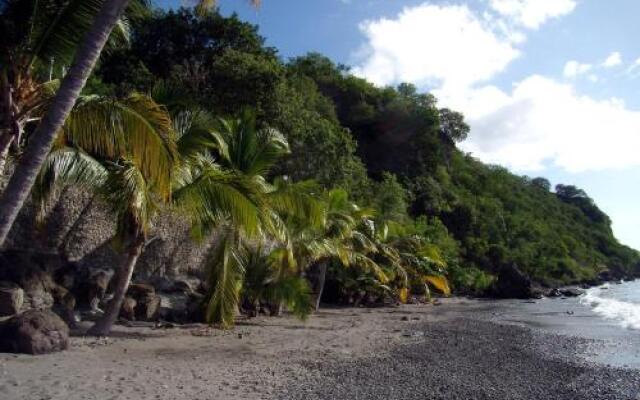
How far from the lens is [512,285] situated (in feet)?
124

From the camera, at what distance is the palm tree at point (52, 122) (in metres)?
5.09

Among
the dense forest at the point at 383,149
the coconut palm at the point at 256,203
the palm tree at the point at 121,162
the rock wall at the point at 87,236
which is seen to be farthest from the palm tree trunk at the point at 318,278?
the palm tree at the point at 121,162

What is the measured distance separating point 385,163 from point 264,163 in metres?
33.9

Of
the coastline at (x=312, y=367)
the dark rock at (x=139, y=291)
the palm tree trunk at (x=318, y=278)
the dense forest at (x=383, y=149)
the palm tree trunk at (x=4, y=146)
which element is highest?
the dense forest at (x=383, y=149)

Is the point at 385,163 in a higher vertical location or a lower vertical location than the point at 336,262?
higher

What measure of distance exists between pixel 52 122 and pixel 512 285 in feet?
121

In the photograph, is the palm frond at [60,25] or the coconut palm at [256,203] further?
the coconut palm at [256,203]

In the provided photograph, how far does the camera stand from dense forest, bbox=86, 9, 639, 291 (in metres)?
22.5

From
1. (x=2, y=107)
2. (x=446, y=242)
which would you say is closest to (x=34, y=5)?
(x=2, y=107)

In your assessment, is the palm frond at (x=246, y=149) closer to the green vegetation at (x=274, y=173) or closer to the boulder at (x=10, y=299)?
the green vegetation at (x=274, y=173)

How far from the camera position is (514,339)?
14.6 meters

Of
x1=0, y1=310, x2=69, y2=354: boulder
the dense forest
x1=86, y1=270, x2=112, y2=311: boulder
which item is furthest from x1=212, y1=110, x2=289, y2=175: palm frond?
x1=0, y1=310, x2=69, y2=354: boulder

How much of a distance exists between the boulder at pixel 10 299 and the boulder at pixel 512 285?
32785mm

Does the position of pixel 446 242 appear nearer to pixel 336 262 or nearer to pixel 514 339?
pixel 336 262
